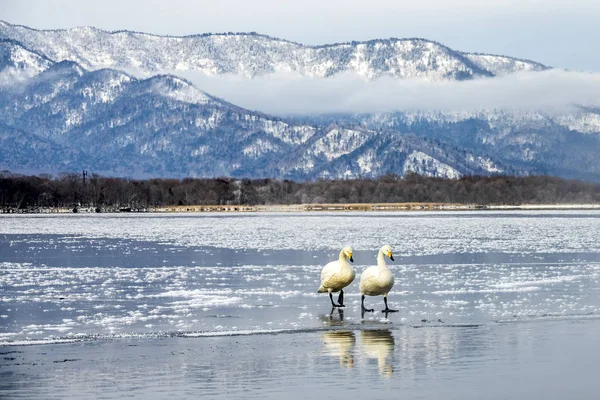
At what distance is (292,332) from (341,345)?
7.60 ft

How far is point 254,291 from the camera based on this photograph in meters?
32.2

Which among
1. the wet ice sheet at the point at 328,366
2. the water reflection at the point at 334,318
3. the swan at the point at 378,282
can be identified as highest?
the swan at the point at 378,282

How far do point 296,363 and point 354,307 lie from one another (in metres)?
9.14

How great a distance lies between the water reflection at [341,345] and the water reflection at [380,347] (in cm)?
25

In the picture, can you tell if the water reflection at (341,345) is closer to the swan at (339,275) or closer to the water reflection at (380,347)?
the water reflection at (380,347)

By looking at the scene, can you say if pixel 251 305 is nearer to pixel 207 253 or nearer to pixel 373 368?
pixel 373 368

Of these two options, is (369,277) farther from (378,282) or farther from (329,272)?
(329,272)

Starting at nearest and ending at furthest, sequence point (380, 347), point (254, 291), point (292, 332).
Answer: point (380, 347), point (292, 332), point (254, 291)

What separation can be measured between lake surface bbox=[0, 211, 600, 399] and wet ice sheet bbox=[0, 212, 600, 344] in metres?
0.08

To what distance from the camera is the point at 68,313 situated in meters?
26.5

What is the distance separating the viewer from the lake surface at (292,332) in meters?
16.5

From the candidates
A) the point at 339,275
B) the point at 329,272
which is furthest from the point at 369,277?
the point at 329,272

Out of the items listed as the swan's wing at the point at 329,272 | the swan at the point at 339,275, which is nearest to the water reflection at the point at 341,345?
the swan at the point at 339,275

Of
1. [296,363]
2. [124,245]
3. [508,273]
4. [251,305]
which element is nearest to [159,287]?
[251,305]
